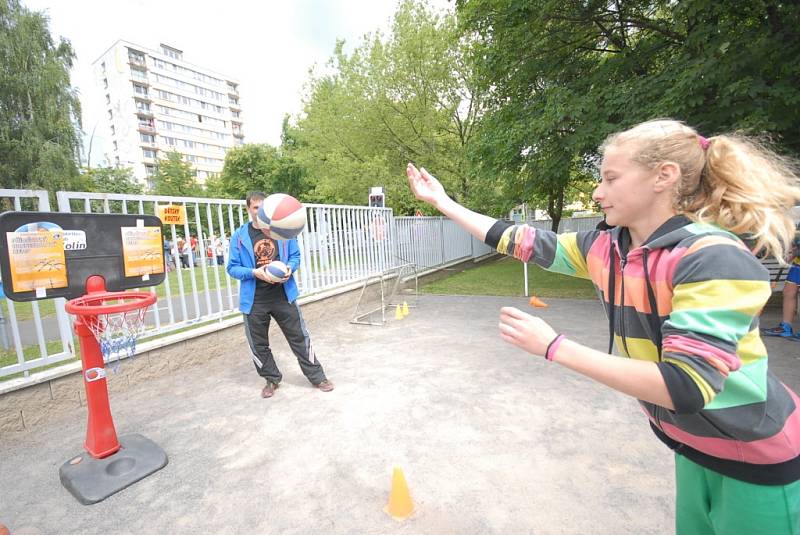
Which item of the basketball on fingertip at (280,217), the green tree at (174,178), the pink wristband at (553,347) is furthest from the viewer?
the green tree at (174,178)

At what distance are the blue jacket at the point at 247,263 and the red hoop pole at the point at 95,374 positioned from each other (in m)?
1.15

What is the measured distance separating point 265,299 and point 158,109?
76.5 meters

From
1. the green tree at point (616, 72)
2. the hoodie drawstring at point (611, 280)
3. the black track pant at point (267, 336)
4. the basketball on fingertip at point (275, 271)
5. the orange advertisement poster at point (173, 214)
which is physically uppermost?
the green tree at point (616, 72)

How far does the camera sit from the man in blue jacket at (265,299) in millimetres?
4074

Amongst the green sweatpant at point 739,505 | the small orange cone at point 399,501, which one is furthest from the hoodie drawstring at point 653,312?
the small orange cone at point 399,501

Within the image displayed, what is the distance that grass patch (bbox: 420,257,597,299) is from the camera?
30.8 ft

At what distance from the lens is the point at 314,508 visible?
2.40m

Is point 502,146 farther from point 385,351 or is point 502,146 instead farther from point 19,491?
point 19,491

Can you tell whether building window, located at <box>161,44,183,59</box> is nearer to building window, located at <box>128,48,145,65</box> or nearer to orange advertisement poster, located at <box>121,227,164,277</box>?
building window, located at <box>128,48,145,65</box>

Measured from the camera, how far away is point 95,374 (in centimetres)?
290

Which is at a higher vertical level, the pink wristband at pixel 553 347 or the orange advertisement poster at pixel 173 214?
the orange advertisement poster at pixel 173 214

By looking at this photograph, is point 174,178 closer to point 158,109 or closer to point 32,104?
point 32,104

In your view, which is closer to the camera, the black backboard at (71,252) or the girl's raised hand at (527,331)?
the girl's raised hand at (527,331)

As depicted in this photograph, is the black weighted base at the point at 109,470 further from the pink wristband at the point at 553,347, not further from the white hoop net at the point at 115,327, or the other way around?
the pink wristband at the point at 553,347
